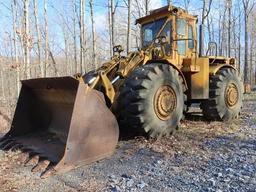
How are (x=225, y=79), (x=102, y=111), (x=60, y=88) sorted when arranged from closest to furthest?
1. (x=102, y=111)
2. (x=60, y=88)
3. (x=225, y=79)

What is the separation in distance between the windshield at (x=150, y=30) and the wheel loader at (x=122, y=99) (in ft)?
0.07

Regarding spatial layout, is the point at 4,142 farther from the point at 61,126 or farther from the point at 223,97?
the point at 223,97

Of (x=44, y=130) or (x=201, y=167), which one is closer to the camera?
(x=201, y=167)

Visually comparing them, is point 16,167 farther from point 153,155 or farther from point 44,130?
point 153,155

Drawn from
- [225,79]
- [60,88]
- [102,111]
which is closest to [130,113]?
[102,111]

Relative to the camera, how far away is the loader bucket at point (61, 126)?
5.13m

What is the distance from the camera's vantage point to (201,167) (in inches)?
195

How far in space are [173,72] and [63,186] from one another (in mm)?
3465

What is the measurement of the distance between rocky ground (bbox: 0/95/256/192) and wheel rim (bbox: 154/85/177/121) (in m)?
0.50

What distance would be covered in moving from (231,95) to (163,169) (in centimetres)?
467

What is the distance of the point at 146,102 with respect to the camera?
6.16 m

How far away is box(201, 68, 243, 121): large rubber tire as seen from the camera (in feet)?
27.8

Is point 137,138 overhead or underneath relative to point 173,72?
underneath

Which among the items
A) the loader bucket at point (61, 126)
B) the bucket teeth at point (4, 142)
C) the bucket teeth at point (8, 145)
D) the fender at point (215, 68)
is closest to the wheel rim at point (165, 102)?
the loader bucket at point (61, 126)
